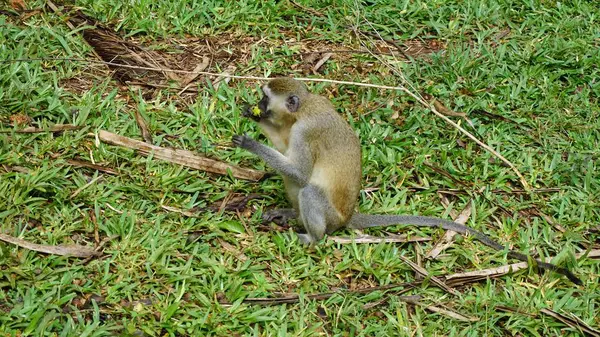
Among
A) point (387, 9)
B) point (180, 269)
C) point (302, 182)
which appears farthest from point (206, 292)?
point (387, 9)

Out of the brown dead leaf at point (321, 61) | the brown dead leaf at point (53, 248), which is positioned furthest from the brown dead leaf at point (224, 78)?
the brown dead leaf at point (53, 248)

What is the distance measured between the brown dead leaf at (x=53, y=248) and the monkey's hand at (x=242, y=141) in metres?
1.36

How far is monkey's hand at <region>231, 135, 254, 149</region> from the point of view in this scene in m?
6.26

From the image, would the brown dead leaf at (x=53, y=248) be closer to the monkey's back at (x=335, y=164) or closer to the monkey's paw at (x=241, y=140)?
the monkey's paw at (x=241, y=140)

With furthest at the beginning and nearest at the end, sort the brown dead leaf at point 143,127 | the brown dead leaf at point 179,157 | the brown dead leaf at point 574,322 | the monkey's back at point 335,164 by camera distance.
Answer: the brown dead leaf at point 143,127 < the brown dead leaf at point 179,157 < the monkey's back at point 335,164 < the brown dead leaf at point 574,322

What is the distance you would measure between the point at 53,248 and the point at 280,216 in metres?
1.88

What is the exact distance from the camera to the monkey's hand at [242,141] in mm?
6262

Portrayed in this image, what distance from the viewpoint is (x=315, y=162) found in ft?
21.3

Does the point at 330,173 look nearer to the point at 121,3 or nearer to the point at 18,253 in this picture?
the point at 18,253

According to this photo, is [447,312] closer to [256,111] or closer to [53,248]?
[256,111]

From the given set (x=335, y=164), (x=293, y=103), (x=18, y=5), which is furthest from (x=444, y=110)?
(x=18, y=5)

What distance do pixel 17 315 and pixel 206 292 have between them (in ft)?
4.23

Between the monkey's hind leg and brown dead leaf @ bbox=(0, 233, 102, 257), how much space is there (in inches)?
63.9

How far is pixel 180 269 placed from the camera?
19.1ft
